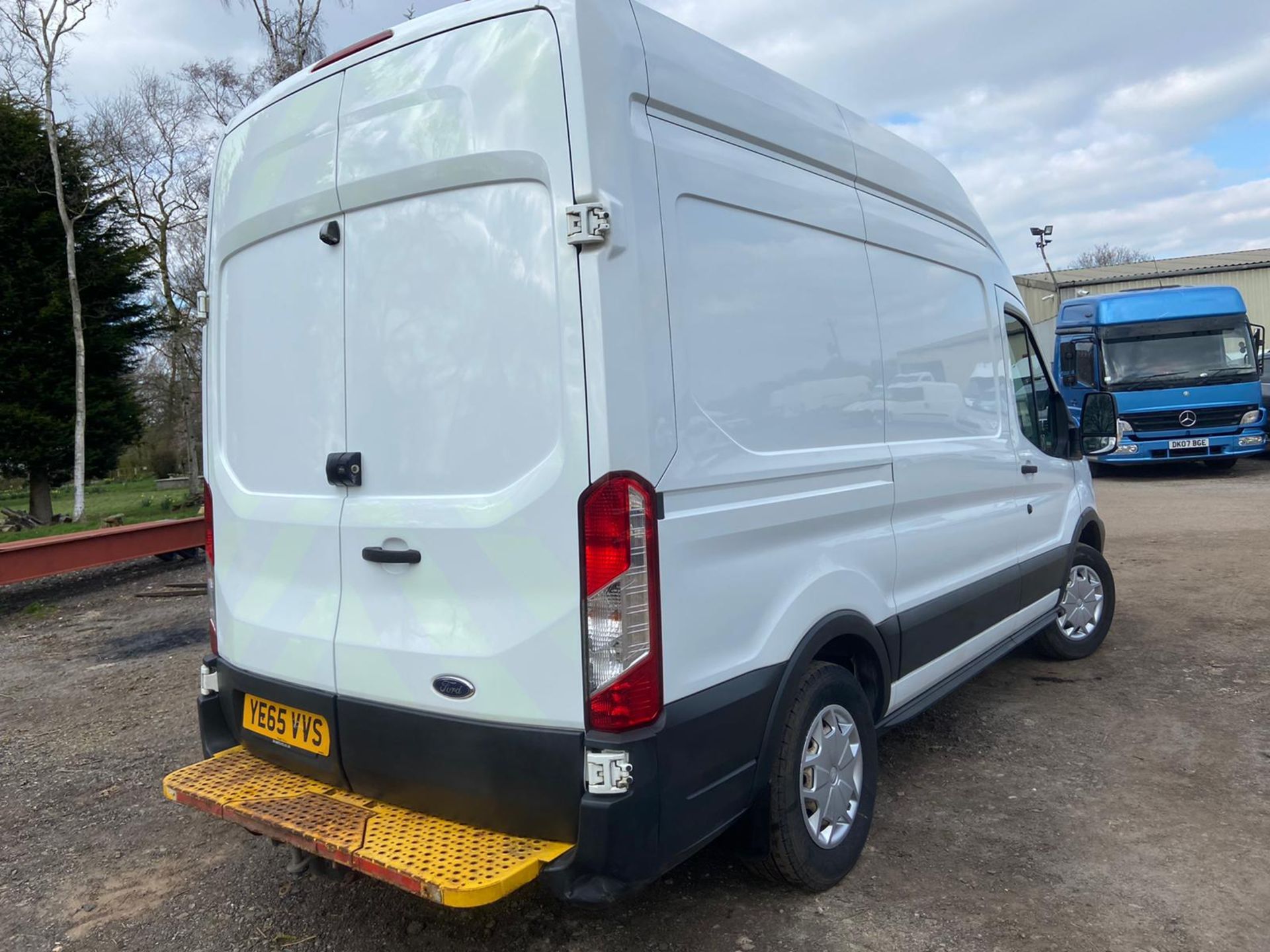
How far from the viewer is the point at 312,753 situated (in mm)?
2750

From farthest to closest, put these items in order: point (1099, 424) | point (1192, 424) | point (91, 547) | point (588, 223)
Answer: point (1192, 424), point (91, 547), point (1099, 424), point (588, 223)

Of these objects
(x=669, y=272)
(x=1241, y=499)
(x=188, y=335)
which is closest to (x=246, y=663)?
(x=669, y=272)

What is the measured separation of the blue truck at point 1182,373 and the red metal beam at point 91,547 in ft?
40.3

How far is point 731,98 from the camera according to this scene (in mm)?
2711

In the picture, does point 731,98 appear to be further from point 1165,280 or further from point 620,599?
point 1165,280

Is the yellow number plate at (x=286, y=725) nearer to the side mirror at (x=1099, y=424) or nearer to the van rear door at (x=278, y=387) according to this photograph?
the van rear door at (x=278, y=387)

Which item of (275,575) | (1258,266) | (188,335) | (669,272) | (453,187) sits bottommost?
(275,575)

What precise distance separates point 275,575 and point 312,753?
1.89ft

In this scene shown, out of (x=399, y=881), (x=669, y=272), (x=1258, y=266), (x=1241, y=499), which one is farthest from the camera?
(x=1258, y=266)

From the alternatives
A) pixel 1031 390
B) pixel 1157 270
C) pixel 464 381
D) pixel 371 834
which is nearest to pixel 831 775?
pixel 371 834

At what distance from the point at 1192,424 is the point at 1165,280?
19373 millimetres

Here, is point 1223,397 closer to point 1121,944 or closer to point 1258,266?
point 1121,944

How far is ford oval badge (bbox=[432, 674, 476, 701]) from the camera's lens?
238 cm

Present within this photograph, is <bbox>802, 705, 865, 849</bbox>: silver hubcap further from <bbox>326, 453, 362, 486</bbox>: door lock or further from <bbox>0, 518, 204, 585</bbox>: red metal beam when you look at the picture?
<bbox>0, 518, 204, 585</bbox>: red metal beam
